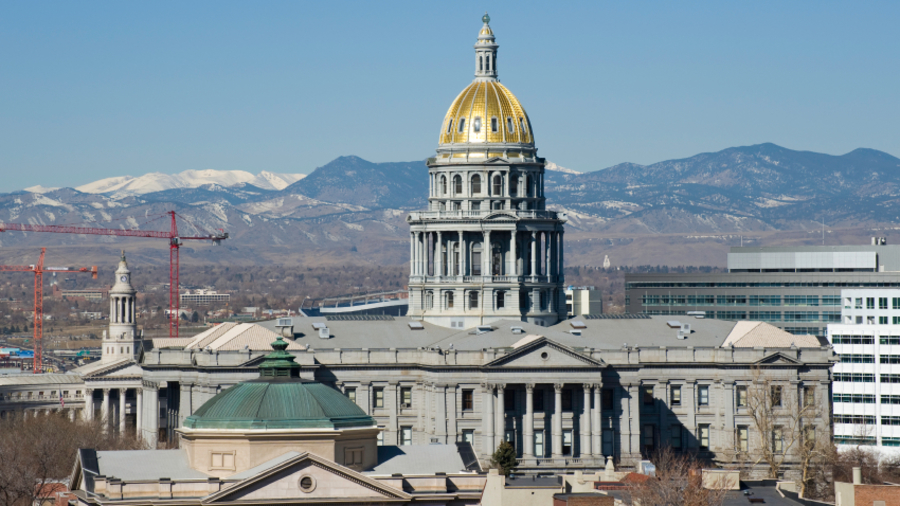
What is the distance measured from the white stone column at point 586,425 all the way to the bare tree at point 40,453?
40413 millimetres

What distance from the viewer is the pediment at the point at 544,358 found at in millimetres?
190875

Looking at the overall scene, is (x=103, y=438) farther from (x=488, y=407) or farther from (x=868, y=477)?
(x=868, y=477)

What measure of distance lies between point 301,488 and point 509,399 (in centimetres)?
8130

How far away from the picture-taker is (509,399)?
194 m

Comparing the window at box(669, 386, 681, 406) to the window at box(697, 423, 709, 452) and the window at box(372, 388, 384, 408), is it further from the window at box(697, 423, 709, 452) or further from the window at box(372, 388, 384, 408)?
the window at box(372, 388, 384, 408)

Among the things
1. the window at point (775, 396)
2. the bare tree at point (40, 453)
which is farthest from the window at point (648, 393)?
the bare tree at point (40, 453)

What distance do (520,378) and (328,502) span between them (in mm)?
78594

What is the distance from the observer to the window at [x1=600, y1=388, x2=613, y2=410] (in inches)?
7682

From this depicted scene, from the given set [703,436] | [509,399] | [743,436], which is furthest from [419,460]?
[743,436]

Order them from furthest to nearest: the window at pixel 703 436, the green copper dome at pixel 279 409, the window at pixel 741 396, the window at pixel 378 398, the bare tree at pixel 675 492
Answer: the window at pixel 378 398 → the window at pixel 703 436 → the window at pixel 741 396 → the bare tree at pixel 675 492 → the green copper dome at pixel 279 409

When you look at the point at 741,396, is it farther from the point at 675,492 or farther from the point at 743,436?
the point at 675,492

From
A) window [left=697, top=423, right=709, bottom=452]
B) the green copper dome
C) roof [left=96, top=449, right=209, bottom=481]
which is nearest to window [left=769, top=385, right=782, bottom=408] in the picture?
window [left=697, top=423, right=709, bottom=452]

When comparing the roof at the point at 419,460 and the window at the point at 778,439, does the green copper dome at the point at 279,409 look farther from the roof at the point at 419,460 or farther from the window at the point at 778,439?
the window at the point at 778,439

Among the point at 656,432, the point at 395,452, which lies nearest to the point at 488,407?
the point at 656,432
